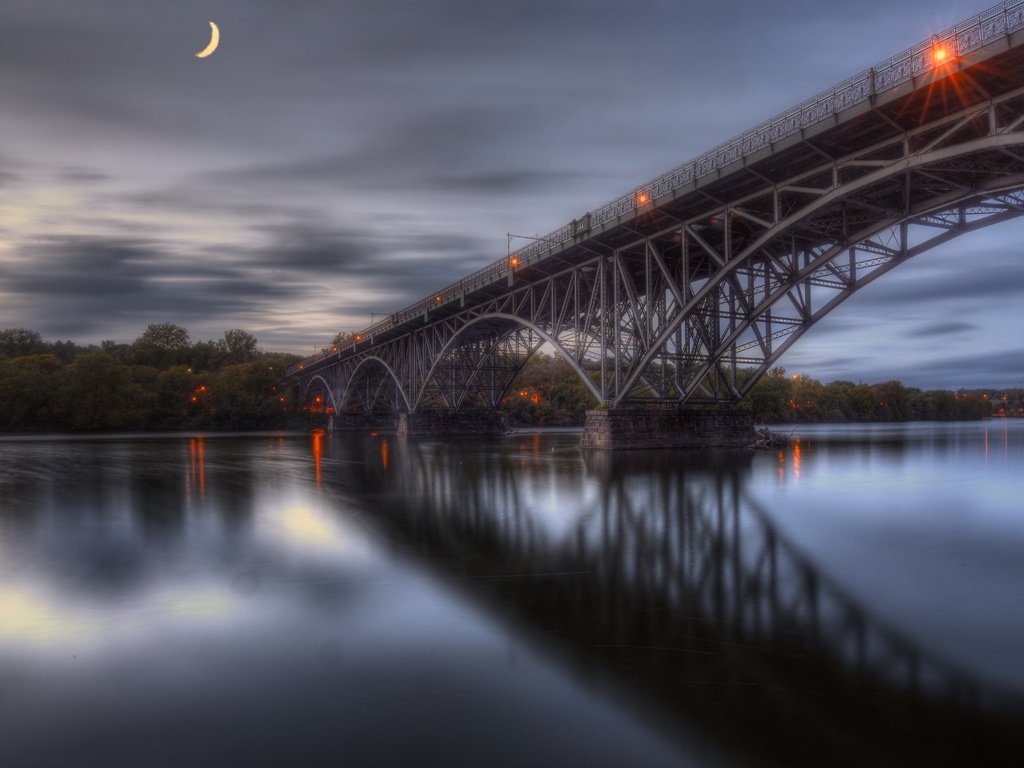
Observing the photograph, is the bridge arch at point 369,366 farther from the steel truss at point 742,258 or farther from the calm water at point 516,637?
the calm water at point 516,637

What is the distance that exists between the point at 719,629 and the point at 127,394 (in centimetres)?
10452

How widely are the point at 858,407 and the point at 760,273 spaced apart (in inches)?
5055

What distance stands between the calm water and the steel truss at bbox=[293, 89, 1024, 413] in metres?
13.0

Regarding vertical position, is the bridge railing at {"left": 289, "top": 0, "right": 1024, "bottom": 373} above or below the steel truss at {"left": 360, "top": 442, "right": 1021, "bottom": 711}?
above

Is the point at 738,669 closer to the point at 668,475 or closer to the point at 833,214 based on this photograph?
the point at 668,475

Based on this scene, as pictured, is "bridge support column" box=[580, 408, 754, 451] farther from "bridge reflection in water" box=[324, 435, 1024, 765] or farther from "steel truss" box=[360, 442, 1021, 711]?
"bridge reflection in water" box=[324, 435, 1024, 765]

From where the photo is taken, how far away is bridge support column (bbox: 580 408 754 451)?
36594mm

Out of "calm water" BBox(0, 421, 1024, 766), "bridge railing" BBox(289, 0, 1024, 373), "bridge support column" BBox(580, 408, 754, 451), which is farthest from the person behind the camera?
"bridge support column" BBox(580, 408, 754, 451)

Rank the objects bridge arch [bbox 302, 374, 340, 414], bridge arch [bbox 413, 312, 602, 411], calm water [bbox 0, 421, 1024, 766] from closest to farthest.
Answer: calm water [bbox 0, 421, 1024, 766], bridge arch [bbox 413, 312, 602, 411], bridge arch [bbox 302, 374, 340, 414]

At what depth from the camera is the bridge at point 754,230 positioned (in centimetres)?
1986

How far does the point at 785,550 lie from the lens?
10.8m

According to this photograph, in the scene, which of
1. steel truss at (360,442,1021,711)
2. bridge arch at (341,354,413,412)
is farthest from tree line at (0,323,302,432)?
steel truss at (360,442,1021,711)

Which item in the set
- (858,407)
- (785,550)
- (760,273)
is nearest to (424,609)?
(785,550)


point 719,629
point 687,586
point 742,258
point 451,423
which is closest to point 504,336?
point 451,423
